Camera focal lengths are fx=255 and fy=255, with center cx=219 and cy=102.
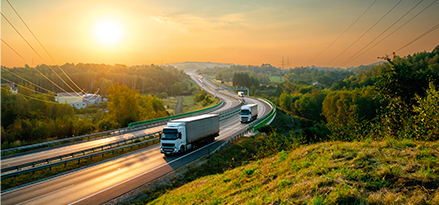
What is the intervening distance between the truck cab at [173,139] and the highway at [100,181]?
0.99 m

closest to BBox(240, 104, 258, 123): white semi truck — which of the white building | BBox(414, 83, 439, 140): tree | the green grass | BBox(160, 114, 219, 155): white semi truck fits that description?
BBox(160, 114, 219, 155): white semi truck

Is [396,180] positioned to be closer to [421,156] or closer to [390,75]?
[421,156]

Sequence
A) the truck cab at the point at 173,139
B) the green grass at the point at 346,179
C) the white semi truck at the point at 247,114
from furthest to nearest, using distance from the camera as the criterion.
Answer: the white semi truck at the point at 247,114 < the truck cab at the point at 173,139 < the green grass at the point at 346,179

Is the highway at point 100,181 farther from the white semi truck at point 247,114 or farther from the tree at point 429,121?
the white semi truck at point 247,114

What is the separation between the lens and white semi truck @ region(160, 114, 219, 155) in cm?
2980

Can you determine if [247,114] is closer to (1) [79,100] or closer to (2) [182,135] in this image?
(2) [182,135]

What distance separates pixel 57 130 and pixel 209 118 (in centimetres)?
2905

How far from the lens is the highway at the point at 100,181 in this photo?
59.4 ft

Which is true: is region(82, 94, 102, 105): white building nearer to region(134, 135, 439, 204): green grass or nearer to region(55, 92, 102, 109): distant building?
region(55, 92, 102, 109): distant building

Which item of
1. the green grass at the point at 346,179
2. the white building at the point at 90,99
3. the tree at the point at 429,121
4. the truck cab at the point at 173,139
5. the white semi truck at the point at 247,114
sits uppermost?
the tree at the point at 429,121

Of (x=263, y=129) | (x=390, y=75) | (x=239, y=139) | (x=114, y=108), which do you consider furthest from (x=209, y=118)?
(x=114, y=108)

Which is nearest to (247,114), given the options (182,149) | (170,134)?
(182,149)

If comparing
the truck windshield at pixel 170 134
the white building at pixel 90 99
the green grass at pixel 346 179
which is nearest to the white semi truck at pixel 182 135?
the truck windshield at pixel 170 134

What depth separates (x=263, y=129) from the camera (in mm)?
51688
